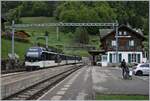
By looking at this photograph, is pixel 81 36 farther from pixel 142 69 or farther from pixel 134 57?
pixel 142 69

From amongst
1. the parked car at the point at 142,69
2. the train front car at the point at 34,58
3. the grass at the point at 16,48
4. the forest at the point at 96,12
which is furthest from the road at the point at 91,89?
the forest at the point at 96,12

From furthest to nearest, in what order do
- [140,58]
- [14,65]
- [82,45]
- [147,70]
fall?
[82,45] < [140,58] < [14,65] < [147,70]

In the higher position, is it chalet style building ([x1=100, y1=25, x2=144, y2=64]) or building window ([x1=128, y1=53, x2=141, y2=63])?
chalet style building ([x1=100, y1=25, x2=144, y2=64])

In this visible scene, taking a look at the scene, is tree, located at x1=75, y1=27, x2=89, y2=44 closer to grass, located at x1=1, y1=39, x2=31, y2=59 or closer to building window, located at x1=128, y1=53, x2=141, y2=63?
grass, located at x1=1, y1=39, x2=31, y2=59

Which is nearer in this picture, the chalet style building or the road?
the road

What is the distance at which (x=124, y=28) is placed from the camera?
346ft

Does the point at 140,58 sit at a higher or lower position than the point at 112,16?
lower

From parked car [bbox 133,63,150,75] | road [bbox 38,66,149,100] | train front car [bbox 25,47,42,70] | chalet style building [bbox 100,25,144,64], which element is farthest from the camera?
chalet style building [bbox 100,25,144,64]

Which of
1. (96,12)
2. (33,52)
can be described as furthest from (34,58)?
(96,12)

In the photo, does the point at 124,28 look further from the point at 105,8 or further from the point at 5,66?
the point at 105,8

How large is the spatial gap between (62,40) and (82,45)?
11563mm

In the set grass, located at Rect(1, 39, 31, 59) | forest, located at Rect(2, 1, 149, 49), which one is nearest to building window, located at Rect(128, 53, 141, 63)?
grass, located at Rect(1, 39, 31, 59)

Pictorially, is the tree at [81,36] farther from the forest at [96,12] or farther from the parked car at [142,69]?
the parked car at [142,69]

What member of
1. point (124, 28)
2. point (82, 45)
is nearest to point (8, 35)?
point (124, 28)
